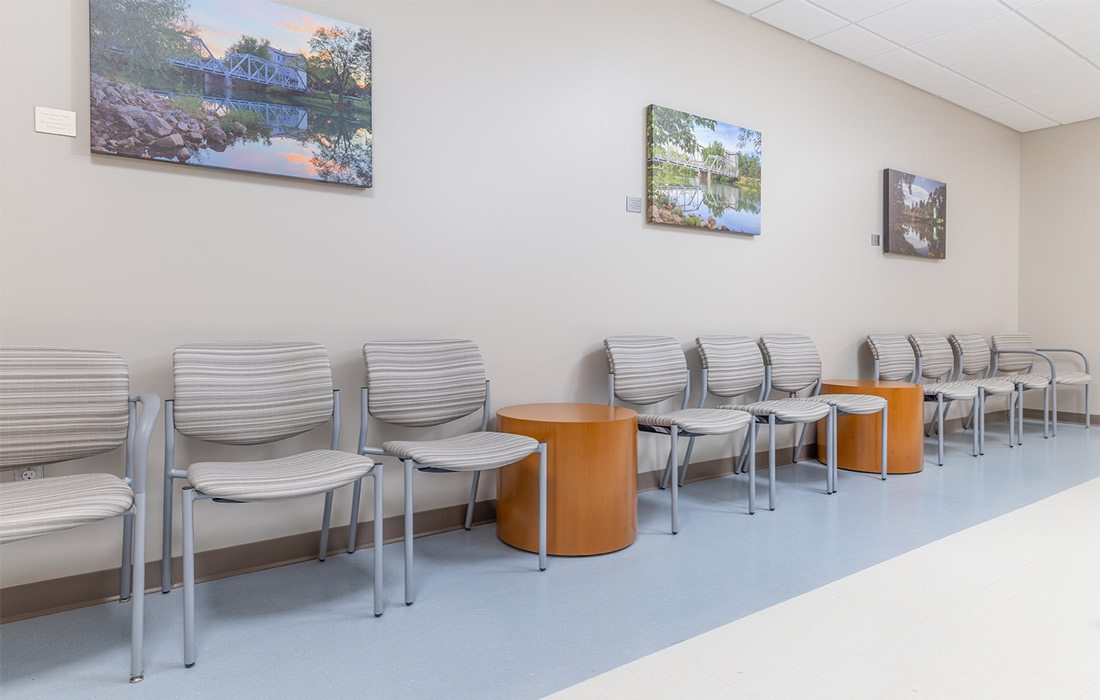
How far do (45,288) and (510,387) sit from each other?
1773 millimetres

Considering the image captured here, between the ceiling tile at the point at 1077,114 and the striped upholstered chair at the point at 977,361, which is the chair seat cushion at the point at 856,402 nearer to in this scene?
the striped upholstered chair at the point at 977,361

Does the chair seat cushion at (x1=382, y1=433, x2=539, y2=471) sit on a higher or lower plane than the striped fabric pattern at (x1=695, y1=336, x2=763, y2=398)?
lower

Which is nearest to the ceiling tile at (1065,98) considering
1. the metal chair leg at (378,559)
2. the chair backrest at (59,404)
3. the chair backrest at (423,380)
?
the chair backrest at (423,380)

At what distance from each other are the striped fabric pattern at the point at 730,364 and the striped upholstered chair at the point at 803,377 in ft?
0.39

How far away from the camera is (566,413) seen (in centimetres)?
282

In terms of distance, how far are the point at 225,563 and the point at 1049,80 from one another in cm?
627

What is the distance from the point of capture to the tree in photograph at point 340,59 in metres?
2.52

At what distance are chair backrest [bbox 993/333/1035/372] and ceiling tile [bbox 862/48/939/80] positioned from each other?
2.44m

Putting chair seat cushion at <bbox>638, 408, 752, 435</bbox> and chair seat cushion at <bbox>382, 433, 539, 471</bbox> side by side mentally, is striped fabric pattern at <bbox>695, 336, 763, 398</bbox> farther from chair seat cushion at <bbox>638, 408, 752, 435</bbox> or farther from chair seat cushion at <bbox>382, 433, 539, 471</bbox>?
chair seat cushion at <bbox>382, 433, 539, 471</bbox>

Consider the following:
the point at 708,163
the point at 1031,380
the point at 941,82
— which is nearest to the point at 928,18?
the point at 941,82

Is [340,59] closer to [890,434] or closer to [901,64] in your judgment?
[890,434]

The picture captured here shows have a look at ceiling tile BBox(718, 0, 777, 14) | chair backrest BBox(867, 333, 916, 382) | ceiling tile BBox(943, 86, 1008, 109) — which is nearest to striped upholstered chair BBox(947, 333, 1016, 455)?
chair backrest BBox(867, 333, 916, 382)

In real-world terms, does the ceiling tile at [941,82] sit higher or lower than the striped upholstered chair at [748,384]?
higher

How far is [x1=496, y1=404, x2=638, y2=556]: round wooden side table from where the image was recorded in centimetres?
260
